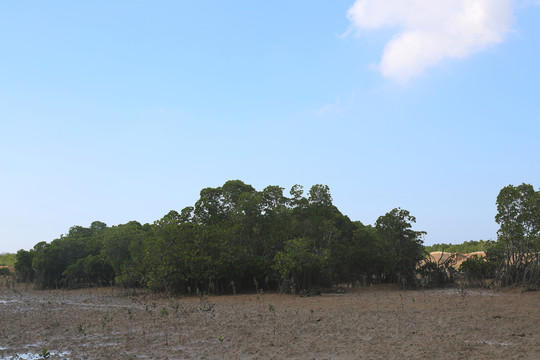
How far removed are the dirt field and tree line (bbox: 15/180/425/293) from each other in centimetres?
676

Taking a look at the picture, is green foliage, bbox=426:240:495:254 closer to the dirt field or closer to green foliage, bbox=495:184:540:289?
green foliage, bbox=495:184:540:289

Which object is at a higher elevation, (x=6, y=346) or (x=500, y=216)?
(x=500, y=216)

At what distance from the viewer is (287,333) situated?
11.2m

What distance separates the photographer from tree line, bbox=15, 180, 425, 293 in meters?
23.5

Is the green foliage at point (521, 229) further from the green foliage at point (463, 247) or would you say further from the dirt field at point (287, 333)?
the green foliage at point (463, 247)

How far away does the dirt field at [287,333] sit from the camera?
9109 mm

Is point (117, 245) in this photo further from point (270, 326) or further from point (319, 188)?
point (270, 326)

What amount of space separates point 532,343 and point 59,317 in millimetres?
14618

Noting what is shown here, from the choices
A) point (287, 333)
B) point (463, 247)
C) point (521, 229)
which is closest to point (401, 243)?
point (521, 229)

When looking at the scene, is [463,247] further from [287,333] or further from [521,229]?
[287,333]

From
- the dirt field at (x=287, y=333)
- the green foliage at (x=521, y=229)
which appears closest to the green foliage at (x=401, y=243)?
the green foliage at (x=521, y=229)

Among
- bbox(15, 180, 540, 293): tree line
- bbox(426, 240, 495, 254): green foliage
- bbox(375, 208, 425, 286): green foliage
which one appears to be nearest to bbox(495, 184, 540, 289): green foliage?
bbox(15, 180, 540, 293): tree line

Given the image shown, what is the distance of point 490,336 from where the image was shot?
10250 mm

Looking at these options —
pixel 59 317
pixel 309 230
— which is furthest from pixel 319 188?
pixel 59 317
